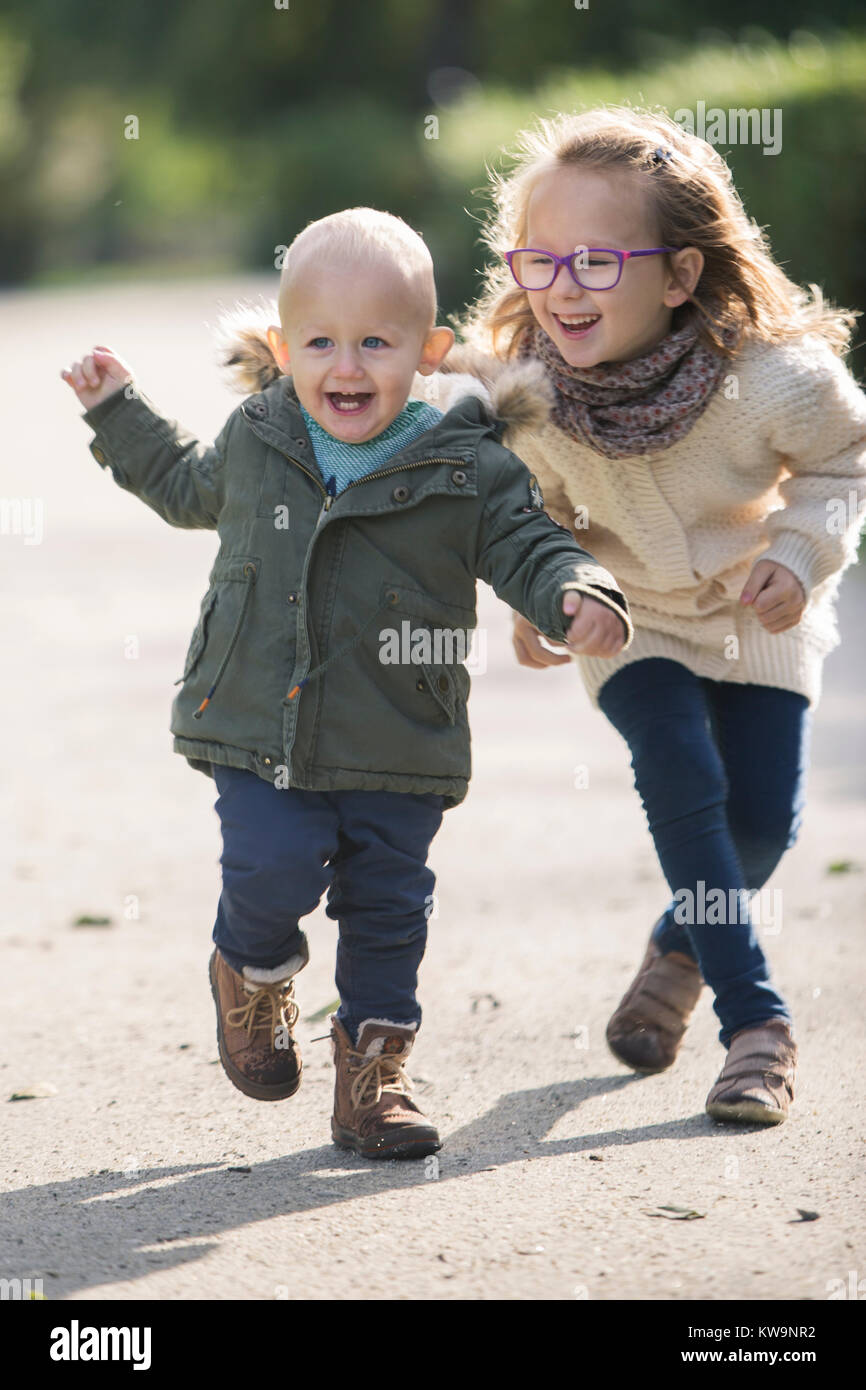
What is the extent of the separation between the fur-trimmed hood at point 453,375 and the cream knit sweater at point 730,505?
11 millimetres

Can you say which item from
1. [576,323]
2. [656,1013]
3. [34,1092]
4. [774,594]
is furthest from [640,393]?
[34,1092]

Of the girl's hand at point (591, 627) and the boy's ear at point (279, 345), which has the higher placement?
the boy's ear at point (279, 345)

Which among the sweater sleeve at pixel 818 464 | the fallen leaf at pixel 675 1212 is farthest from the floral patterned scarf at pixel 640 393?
the fallen leaf at pixel 675 1212

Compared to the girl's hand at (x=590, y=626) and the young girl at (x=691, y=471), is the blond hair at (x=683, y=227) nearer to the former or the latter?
the young girl at (x=691, y=471)

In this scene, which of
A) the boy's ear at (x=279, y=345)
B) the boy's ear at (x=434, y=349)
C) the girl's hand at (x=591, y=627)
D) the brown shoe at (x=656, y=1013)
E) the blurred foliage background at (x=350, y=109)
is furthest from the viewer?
the blurred foliage background at (x=350, y=109)

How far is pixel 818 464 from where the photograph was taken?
310 centimetres

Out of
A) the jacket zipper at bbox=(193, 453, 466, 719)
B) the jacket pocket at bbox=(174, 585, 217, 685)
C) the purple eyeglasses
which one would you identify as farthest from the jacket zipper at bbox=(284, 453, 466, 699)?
the purple eyeglasses

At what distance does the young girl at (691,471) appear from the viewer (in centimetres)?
298

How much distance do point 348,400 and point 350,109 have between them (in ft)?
104

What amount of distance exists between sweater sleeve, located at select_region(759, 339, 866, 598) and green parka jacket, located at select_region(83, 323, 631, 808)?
55 centimetres

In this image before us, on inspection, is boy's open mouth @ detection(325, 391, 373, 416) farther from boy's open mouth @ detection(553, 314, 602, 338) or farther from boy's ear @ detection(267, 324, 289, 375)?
boy's open mouth @ detection(553, 314, 602, 338)

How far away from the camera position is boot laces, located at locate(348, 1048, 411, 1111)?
2.85 metres
